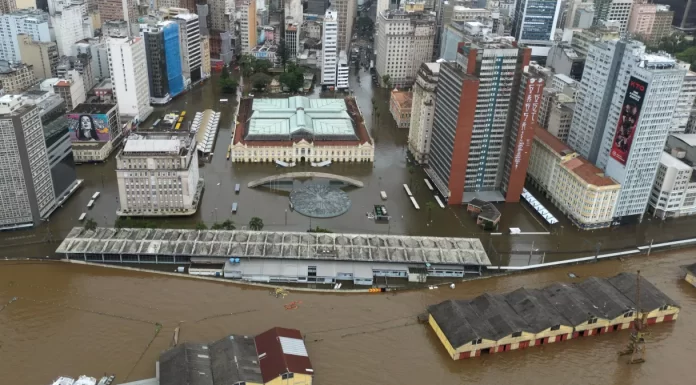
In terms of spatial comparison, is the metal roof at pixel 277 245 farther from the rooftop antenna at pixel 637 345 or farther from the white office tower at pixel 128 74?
the white office tower at pixel 128 74

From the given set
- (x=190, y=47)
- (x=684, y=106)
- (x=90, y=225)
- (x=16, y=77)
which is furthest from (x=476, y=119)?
(x=16, y=77)

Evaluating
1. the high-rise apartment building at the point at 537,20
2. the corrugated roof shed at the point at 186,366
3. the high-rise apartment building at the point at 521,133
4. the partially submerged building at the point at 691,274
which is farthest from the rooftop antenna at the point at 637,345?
the high-rise apartment building at the point at 537,20

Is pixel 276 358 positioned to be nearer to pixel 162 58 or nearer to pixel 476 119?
pixel 476 119

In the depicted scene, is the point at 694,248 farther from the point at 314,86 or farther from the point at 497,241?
the point at 314,86

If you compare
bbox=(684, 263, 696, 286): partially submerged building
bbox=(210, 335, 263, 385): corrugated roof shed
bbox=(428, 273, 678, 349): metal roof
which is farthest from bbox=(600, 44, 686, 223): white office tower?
bbox=(210, 335, 263, 385): corrugated roof shed

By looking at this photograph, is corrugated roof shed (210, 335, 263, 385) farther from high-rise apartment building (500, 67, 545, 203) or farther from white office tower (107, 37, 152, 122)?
white office tower (107, 37, 152, 122)

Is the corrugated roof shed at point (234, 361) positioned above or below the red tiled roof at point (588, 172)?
below
